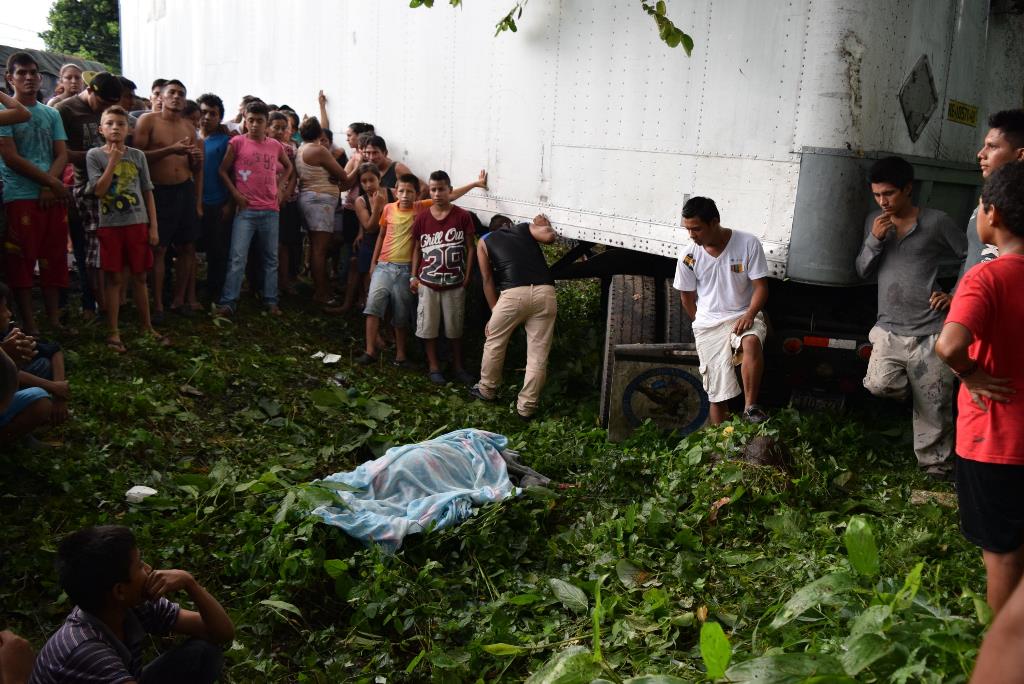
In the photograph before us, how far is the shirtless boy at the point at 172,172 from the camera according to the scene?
7336 millimetres

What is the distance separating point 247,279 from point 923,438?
6641mm

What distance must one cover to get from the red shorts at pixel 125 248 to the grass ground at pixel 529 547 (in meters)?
0.69

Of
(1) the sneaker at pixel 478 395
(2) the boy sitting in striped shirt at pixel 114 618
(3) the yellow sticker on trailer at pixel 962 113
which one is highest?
(3) the yellow sticker on trailer at pixel 962 113

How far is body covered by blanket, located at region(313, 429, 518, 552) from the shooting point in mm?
4508

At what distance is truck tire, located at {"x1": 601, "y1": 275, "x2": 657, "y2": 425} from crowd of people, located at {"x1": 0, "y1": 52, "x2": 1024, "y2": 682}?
1.98 ft

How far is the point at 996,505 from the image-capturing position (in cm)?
315

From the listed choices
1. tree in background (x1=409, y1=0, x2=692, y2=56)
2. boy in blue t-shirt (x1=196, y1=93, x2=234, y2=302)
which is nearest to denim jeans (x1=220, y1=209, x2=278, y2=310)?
boy in blue t-shirt (x1=196, y1=93, x2=234, y2=302)

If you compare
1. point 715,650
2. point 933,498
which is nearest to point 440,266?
point 933,498

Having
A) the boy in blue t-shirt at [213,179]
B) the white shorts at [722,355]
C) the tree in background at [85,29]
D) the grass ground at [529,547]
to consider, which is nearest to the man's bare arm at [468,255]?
the grass ground at [529,547]

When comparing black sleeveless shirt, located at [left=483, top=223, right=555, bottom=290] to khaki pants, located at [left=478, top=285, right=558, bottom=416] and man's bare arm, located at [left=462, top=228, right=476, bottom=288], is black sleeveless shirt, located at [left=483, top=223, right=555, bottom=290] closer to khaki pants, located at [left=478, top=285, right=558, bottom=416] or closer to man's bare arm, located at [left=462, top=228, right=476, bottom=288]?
khaki pants, located at [left=478, top=285, right=558, bottom=416]

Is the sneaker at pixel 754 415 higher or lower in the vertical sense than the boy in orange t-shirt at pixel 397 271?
lower

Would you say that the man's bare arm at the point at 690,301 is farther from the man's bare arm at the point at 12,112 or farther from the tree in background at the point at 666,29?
the man's bare arm at the point at 12,112

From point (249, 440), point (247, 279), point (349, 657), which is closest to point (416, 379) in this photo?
point (249, 440)

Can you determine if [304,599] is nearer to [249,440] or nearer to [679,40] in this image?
[249,440]
